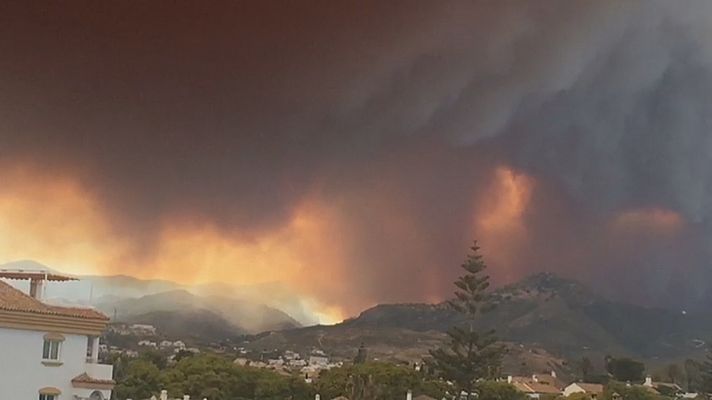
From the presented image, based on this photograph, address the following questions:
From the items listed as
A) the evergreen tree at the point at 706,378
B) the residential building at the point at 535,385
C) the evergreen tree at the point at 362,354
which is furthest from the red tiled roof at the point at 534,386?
the evergreen tree at the point at 706,378

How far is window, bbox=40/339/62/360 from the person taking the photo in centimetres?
1235

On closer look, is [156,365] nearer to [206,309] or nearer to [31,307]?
[31,307]

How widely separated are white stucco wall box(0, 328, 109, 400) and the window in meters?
0.05

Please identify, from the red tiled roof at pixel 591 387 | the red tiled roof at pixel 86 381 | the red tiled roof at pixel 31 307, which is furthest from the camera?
the red tiled roof at pixel 591 387

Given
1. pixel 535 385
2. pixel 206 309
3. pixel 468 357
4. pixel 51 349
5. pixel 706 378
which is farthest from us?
pixel 206 309

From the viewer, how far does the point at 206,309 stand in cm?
4209

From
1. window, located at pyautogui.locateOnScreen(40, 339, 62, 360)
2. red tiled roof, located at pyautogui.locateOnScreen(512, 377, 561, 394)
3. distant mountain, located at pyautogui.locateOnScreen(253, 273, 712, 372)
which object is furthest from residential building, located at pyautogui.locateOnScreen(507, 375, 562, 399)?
window, located at pyautogui.locateOnScreen(40, 339, 62, 360)

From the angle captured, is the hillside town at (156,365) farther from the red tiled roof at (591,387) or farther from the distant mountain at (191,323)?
the distant mountain at (191,323)

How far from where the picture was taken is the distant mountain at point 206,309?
40.5 metres

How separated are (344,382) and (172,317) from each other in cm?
1884

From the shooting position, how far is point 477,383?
76.9 ft

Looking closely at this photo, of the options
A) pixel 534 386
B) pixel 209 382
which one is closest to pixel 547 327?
pixel 534 386

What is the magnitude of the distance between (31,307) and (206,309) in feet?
98.6

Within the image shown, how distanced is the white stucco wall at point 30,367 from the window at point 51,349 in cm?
5
